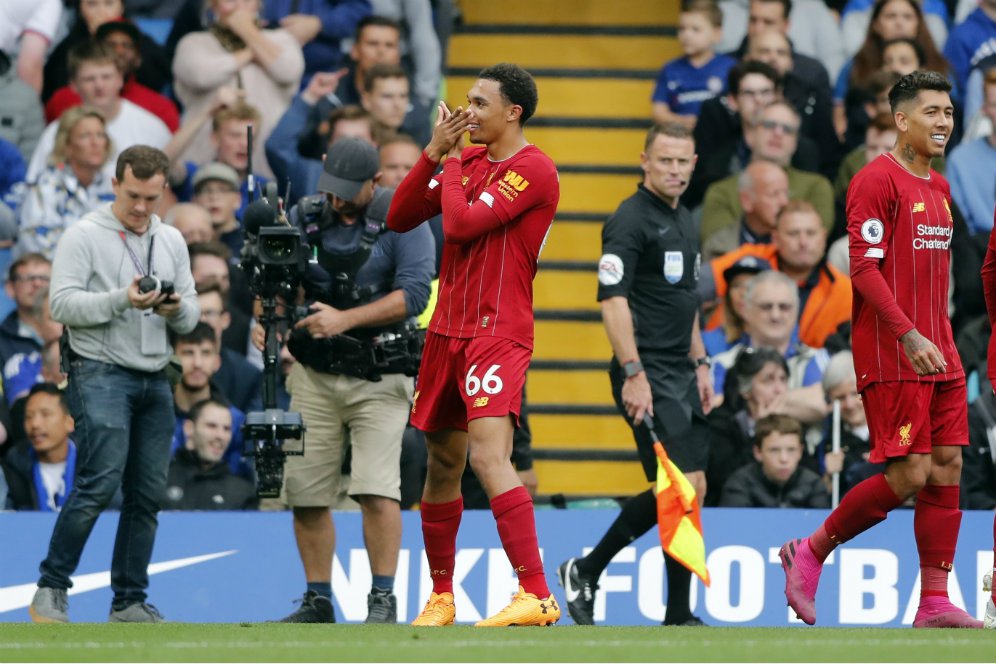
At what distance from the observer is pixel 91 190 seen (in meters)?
13.0

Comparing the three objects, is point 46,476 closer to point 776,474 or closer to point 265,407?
point 265,407

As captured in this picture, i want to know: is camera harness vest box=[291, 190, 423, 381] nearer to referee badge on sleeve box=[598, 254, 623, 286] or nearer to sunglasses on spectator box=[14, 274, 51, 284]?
referee badge on sleeve box=[598, 254, 623, 286]

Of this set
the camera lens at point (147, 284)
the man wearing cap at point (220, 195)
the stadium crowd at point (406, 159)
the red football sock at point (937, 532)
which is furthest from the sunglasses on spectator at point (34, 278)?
the red football sock at point (937, 532)

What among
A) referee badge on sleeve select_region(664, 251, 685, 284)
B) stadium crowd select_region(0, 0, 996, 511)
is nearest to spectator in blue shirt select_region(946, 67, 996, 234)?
stadium crowd select_region(0, 0, 996, 511)

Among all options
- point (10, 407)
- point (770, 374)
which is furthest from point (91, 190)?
point (770, 374)

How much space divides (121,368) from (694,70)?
19.2 ft

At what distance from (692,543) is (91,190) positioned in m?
5.43

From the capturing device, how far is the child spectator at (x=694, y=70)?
13.8 metres

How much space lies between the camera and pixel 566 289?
46.2ft

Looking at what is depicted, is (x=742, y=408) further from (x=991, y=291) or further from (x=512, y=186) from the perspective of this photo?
(x=512, y=186)

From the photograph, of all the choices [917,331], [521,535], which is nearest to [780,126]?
[917,331]

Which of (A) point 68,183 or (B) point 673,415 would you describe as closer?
(B) point 673,415

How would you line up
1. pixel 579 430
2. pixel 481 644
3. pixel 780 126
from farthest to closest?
1. pixel 579 430
2. pixel 780 126
3. pixel 481 644

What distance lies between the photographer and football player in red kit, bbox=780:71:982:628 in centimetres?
819
